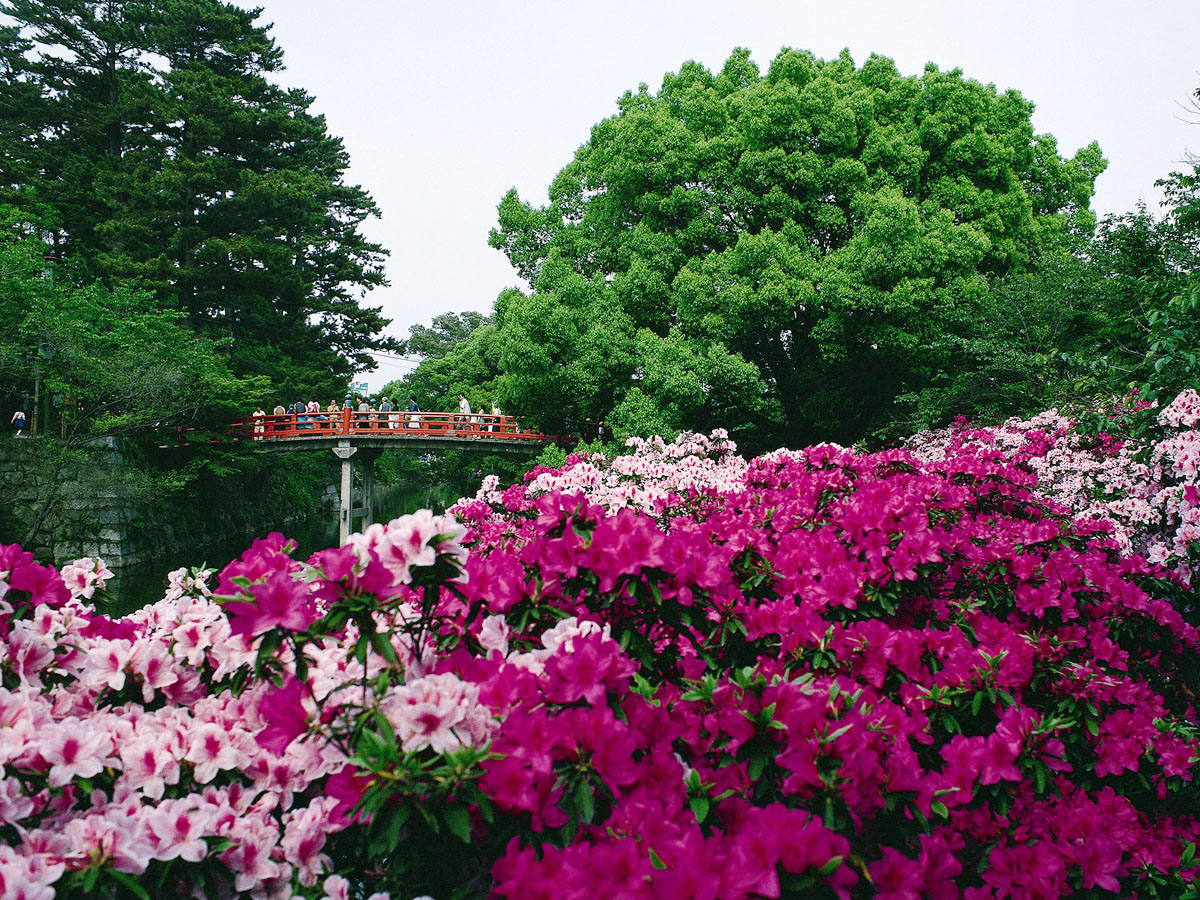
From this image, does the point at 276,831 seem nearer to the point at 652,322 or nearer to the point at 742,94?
the point at 652,322

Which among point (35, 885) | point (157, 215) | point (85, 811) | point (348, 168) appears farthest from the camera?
point (348, 168)

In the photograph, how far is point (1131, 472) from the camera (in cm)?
512

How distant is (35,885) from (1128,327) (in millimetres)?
11795

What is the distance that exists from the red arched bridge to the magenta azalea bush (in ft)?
57.7

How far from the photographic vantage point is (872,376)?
13250 mm

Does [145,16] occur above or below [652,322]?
above

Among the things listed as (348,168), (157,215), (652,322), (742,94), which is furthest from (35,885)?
(348,168)

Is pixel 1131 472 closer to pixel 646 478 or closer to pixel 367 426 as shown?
pixel 646 478

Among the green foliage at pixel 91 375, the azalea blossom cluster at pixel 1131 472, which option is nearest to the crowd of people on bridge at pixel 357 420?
the green foliage at pixel 91 375

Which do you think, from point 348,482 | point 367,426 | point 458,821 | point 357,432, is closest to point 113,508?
point 348,482

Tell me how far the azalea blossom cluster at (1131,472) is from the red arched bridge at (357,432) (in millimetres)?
13793

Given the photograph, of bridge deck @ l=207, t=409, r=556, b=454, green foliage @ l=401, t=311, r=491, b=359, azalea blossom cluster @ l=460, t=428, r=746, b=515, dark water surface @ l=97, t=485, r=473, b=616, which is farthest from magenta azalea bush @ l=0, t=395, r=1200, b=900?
green foliage @ l=401, t=311, r=491, b=359

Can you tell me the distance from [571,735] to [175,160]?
23977 millimetres

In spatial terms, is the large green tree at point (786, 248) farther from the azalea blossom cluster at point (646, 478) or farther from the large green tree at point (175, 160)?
the large green tree at point (175, 160)
